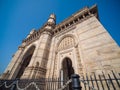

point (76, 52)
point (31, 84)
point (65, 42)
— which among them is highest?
point (65, 42)

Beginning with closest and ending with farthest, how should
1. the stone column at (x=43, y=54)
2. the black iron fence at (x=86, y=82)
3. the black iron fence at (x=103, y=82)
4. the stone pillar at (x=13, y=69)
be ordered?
the black iron fence at (x=86, y=82) → the black iron fence at (x=103, y=82) → the stone column at (x=43, y=54) → the stone pillar at (x=13, y=69)

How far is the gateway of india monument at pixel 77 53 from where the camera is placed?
14.8 ft

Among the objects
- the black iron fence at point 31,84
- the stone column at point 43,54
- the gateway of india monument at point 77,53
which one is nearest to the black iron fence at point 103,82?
the gateway of india monument at point 77,53

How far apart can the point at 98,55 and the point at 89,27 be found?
2.87 metres

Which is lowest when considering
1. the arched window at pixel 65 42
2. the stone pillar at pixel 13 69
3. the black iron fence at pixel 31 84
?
the black iron fence at pixel 31 84

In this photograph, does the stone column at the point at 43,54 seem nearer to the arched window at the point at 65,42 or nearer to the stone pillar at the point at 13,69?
the arched window at the point at 65,42

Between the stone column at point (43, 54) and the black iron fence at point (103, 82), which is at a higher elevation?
the stone column at point (43, 54)

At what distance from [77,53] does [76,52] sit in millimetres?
126

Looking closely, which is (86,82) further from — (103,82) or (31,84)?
(31,84)

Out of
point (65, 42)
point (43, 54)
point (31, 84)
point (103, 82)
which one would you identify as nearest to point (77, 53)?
point (65, 42)

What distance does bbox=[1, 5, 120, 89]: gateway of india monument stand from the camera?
14.8 ft

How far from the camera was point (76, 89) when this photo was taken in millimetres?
1737

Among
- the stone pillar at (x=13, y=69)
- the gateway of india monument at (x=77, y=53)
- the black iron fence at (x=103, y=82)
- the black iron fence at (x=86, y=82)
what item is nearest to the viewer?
the black iron fence at (x=86, y=82)

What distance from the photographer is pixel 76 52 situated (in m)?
6.33
